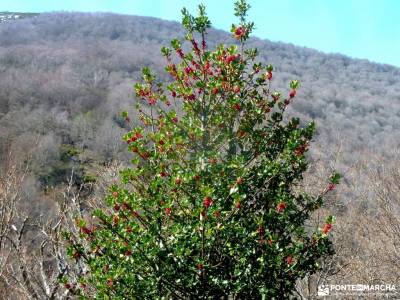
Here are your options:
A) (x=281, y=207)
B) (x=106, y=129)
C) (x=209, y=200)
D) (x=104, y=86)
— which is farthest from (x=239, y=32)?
(x=104, y=86)

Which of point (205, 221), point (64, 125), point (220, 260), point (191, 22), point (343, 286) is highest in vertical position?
point (191, 22)

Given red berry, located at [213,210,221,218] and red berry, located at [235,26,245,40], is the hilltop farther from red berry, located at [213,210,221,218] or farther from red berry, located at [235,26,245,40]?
red berry, located at [213,210,221,218]

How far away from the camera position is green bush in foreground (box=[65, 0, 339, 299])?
235 inches

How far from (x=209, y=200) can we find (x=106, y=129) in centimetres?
6993

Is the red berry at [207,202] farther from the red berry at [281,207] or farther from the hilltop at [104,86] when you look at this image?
the hilltop at [104,86]

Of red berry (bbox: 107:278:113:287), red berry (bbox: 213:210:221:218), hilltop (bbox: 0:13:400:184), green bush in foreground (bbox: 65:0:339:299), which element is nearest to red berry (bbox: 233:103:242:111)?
green bush in foreground (bbox: 65:0:339:299)

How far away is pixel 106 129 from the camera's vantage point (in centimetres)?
7344

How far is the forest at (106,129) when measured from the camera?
48.5ft

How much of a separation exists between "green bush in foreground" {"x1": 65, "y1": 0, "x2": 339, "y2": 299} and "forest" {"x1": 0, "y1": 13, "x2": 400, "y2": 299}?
2.48m

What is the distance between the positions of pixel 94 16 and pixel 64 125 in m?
103

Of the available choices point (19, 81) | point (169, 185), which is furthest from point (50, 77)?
point (169, 185)

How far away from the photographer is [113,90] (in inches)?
4021

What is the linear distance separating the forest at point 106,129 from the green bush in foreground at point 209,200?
2.48 meters

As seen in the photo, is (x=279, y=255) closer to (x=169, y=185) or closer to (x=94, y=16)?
(x=169, y=185)
